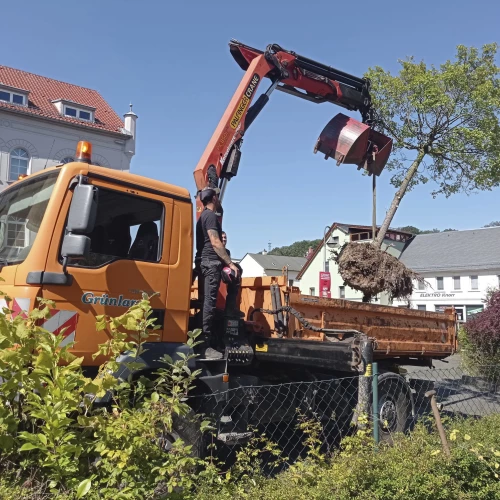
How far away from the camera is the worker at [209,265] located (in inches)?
201

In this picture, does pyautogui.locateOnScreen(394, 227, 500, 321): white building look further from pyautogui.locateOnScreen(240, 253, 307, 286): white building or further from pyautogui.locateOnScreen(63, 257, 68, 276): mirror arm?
pyautogui.locateOnScreen(63, 257, 68, 276): mirror arm

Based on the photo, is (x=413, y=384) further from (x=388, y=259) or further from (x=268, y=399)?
(x=268, y=399)

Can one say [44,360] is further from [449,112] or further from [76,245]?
[449,112]

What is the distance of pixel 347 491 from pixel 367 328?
338 centimetres

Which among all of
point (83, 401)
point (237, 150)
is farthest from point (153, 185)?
point (83, 401)

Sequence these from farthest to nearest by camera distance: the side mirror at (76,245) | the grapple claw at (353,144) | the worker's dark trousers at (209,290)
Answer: the grapple claw at (353,144)
the worker's dark trousers at (209,290)
the side mirror at (76,245)

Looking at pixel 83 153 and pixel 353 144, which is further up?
pixel 353 144

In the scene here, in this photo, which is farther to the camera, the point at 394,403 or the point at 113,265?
the point at 394,403

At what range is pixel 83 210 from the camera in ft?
13.0

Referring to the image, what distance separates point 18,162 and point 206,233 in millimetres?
22704

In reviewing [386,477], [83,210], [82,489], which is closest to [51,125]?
[83,210]

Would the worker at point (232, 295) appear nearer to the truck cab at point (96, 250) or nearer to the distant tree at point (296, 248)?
the truck cab at point (96, 250)

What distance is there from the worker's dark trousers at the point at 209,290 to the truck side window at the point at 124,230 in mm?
613

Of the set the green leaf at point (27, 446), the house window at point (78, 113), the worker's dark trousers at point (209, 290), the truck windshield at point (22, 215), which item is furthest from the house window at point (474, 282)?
the green leaf at point (27, 446)
